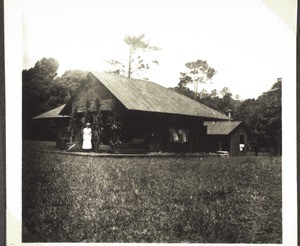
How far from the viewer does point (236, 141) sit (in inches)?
141

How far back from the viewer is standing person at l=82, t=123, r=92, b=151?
3.55 m

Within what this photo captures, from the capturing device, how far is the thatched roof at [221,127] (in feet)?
11.6

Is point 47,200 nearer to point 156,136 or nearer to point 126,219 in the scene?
point 126,219

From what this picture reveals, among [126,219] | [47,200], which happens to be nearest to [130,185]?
[126,219]

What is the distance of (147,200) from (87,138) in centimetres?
51

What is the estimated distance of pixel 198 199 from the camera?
3521mm

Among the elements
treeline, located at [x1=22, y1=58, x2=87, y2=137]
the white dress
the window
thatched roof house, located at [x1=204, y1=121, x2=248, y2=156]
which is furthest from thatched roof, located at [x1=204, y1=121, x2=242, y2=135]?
treeline, located at [x1=22, y1=58, x2=87, y2=137]

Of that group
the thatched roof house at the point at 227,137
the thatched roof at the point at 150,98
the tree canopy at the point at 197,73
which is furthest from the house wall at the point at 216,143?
the tree canopy at the point at 197,73

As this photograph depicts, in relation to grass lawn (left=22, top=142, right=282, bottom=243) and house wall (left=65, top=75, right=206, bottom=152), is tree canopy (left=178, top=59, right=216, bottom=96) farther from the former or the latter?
grass lawn (left=22, top=142, right=282, bottom=243)

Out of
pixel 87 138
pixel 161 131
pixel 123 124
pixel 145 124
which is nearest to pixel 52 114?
pixel 87 138

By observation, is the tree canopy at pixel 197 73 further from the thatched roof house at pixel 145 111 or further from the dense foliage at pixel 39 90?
the dense foliage at pixel 39 90

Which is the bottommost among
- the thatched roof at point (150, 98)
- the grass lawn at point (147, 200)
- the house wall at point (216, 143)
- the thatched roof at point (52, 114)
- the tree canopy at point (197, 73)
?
the grass lawn at point (147, 200)

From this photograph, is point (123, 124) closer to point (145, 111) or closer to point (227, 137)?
point (145, 111)

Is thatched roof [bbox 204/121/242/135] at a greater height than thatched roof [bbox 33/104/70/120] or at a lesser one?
lesser
